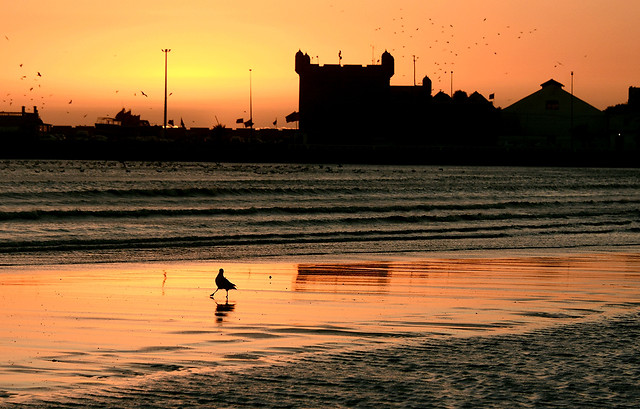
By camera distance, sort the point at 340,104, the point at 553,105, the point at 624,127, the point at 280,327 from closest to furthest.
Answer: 1. the point at 280,327
2. the point at 624,127
3. the point at 553,105
4. the point at 340,104

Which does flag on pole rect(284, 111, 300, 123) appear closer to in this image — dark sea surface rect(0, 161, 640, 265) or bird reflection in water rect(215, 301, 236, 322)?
dark sea surface rect(0, 161, 640, 265)

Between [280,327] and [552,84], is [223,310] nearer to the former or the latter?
[280,327]

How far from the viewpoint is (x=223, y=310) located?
43.2 feet

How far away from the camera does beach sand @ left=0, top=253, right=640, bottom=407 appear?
8727mm

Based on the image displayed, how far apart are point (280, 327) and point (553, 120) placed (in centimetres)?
13352

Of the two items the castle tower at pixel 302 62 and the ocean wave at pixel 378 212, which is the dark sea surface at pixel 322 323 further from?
the castle tower at pixel 302 62

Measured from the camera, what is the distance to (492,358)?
9859mm

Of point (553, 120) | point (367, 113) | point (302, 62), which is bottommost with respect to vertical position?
point (553, 120)

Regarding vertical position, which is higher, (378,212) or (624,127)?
(624,127)

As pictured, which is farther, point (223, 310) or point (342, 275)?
point (342, 275)

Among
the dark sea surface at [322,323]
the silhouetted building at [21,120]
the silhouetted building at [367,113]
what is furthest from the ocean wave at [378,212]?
the silhouetted building at [21,120]

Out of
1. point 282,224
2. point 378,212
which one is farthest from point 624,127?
point 282,224

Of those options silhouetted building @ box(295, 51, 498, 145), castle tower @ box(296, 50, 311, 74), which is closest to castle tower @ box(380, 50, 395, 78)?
silhouetted building @ box(295, 51, 498, 145)

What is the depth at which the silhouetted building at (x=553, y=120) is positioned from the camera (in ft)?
453
